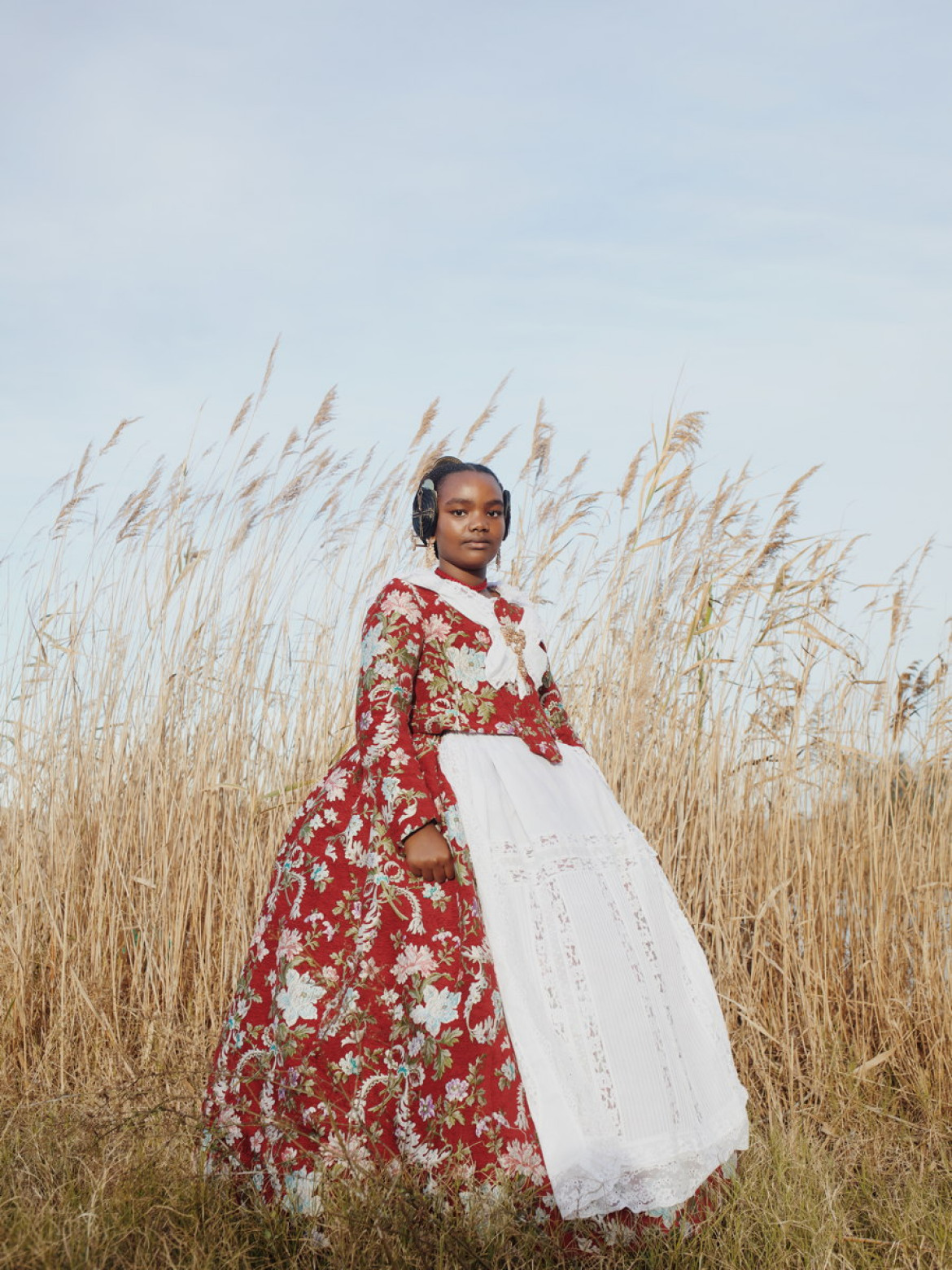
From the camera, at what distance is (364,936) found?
82.4 inches

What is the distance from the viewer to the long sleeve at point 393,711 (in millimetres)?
2049

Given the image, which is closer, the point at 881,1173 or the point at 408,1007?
the point at 408,1007

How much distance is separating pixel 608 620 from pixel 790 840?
881 millimetres

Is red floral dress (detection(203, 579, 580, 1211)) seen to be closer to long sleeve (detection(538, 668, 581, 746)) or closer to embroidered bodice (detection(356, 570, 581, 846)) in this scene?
embroidered bodice (detection(356, 570, 581, 846))

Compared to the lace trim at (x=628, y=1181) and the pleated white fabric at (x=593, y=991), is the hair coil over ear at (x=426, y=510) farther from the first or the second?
the lace trim at (x=628, y=1181)

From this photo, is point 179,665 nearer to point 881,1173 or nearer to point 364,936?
A: point 364,936

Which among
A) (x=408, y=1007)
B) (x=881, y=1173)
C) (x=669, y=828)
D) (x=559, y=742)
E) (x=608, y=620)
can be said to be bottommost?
(x=881, y=1173)

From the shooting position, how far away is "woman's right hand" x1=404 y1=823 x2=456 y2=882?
79.6 inches

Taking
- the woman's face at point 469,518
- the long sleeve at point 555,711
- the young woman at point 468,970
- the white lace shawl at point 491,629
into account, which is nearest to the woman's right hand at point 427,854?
the young woman at point 468,970

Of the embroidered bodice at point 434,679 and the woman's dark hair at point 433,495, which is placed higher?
the woman's dark hair at point 433,495

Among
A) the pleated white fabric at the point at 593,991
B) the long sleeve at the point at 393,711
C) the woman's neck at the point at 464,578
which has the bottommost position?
the pleated white fabric at the point at 593,991

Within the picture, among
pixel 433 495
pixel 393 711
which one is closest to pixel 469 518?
pixel 433 495

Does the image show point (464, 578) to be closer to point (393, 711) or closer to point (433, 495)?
point (433, 495)

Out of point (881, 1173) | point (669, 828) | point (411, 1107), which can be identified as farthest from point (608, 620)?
point (411, 1107)
